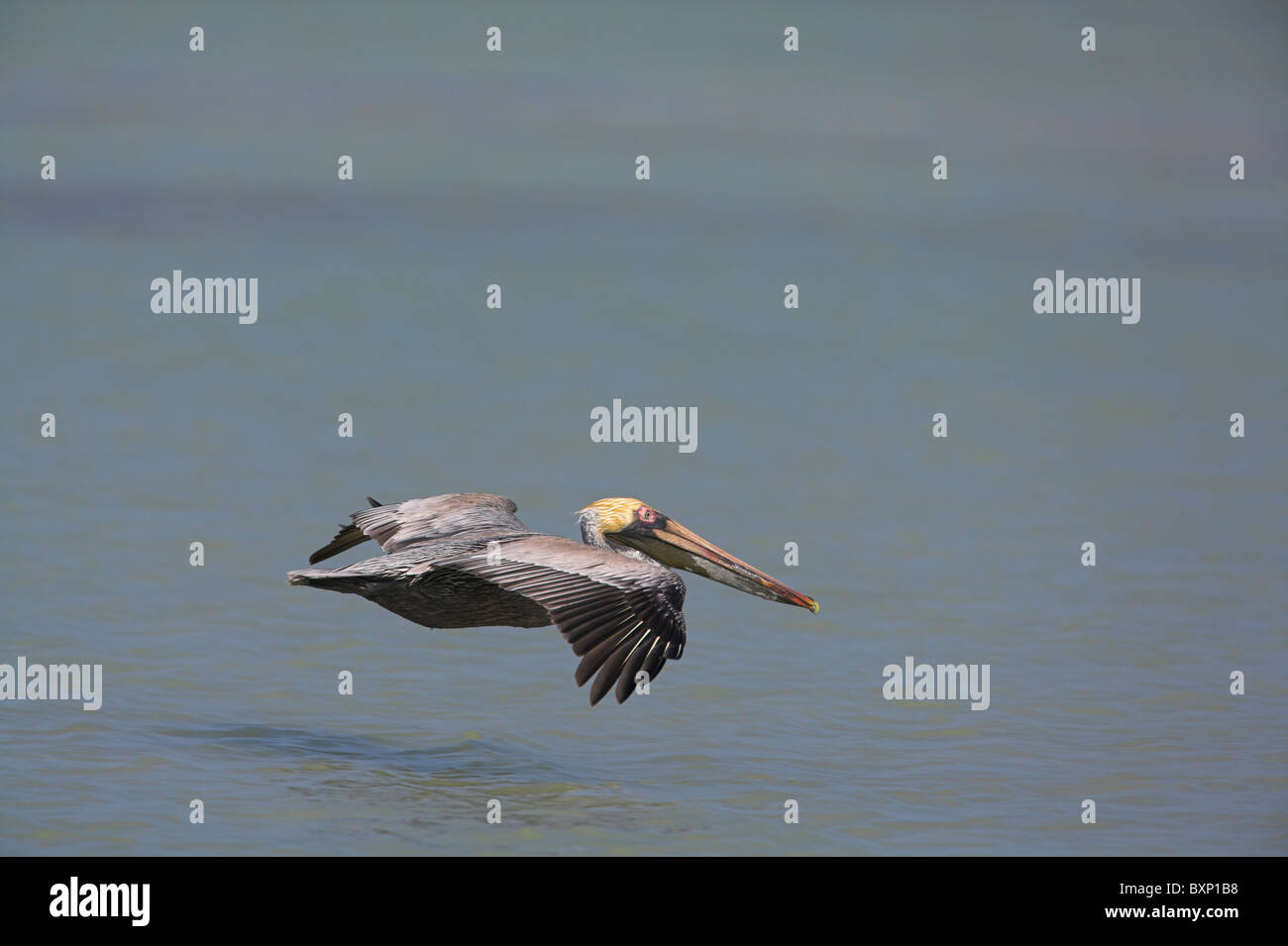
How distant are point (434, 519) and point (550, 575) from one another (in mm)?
1616

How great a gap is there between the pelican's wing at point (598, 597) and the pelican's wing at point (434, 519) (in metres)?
0.72

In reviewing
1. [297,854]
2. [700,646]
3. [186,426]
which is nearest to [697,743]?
[700,646]

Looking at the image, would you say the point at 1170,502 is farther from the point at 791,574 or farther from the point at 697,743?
the point at 697,743

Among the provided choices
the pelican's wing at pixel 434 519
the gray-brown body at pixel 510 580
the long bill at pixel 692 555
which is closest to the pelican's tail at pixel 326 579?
the gray-brown body at pixel 510 580

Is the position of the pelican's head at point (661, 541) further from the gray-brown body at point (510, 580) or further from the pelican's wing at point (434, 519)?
the pelican's wing at point (434, 519)

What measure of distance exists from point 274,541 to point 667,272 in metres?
7.96

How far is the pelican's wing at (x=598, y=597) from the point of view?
28.6 feet

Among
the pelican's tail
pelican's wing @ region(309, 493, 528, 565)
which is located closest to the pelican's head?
pelican's wing @ region(309, 493, 528, 565)

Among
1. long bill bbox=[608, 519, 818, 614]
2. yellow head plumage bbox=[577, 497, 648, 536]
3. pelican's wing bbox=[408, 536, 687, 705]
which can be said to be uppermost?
yellow head plumage bbox=[577, 497, 648, 536]

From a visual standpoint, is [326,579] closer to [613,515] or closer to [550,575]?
[550,575]

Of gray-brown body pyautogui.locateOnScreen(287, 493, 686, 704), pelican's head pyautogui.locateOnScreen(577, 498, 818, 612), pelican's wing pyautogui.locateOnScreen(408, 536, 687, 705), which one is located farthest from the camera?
pelican's head pyautogui.locateOnScreen(577, 498, 818, 612)

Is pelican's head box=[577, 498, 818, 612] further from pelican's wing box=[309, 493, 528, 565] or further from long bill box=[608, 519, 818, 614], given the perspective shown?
pelican's wing box=[309, 493, 528, 565]

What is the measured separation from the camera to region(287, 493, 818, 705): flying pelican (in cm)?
886

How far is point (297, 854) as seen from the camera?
845cm
